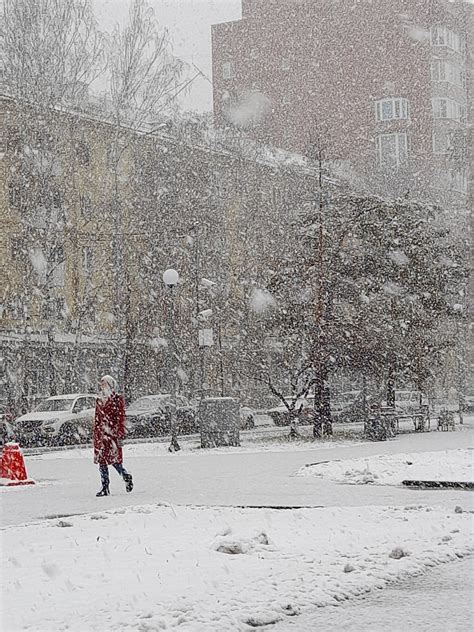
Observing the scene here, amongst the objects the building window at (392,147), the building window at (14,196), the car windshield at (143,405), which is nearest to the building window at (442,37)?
the building window at (392,147)

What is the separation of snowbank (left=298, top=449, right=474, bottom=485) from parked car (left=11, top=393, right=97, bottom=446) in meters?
14.3

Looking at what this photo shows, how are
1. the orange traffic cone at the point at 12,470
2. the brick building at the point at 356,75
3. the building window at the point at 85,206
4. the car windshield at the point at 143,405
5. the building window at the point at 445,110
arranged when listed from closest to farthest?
the orange traffic cone at the point at 12,470 < the car windshield at the point at 143,405 < the building window at the point at 85,206 < the building window at the point at 445,110 < the brick building at the point at 356,75

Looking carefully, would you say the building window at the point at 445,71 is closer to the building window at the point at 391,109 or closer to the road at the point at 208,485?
the building window at the point at 391,109

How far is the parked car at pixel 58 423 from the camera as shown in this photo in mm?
32219

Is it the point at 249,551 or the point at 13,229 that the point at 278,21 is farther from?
the point at 249,551

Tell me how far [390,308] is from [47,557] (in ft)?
83.6

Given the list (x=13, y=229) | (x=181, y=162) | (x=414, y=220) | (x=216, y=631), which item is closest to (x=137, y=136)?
(x=181, y=162)

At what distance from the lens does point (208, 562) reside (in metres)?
8.26

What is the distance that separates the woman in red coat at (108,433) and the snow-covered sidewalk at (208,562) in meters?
3.22

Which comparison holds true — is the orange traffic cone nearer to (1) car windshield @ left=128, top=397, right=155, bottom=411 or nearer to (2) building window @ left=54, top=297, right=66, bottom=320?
(1) car windshield @ left=128, top=397, right=155, bottom=411

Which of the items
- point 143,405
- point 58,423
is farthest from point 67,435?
point 143,405

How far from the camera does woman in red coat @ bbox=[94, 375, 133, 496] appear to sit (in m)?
15.0

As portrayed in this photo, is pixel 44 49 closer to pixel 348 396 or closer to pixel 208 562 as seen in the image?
pixel 348 396

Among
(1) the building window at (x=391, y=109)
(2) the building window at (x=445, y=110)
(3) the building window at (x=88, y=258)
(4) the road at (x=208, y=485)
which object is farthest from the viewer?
(1) the building window at (x=391, y=109)
